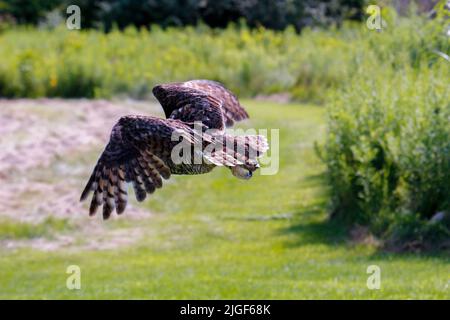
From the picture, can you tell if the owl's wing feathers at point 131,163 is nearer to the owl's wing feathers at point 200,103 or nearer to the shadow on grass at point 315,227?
the owl's wing feathers at point 200,103

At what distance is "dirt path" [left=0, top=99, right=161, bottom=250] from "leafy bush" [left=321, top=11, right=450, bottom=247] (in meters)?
3.36

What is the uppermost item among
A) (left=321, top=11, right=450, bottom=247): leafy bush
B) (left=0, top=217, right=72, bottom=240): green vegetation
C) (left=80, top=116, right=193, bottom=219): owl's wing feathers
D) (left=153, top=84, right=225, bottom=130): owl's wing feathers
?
(left=153, top=84, right=225, bottom=130): owl's wing feathers

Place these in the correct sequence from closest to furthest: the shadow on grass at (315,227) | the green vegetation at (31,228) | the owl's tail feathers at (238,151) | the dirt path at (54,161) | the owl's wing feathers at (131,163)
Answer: the owl's tail feathers at (238,151)
the owl's wing feathers at (131,163)
the shadow on grass at (315,227)
the green vegetation at (31,228)
the dirt path at (54,161)

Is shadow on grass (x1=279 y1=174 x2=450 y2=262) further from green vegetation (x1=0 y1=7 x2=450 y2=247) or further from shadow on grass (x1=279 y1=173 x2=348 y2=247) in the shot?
green vegetation (x1=0 y1=7 x2=450 y2=247)

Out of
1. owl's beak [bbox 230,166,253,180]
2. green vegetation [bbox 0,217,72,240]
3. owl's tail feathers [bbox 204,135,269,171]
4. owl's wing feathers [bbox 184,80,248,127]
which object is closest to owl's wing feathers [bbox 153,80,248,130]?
owl's wing feathers [bbox 184,80,248,127]

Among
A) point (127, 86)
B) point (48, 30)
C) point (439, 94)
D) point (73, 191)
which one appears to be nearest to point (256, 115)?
point (127, 86)

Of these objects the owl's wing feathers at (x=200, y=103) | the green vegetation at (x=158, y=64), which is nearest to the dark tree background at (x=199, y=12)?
the green vegetation at (x=158, y=64)

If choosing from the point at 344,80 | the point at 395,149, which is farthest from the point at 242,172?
the point at 344,80

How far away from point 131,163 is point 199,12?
2382cm

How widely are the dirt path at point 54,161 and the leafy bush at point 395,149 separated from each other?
3.36m

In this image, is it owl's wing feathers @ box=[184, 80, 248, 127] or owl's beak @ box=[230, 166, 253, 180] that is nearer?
owl's beak @ box=[230, 166, 253, 180]

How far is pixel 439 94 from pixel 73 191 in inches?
260

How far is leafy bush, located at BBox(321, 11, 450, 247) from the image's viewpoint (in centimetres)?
1141

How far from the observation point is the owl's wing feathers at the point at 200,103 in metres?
7.07
